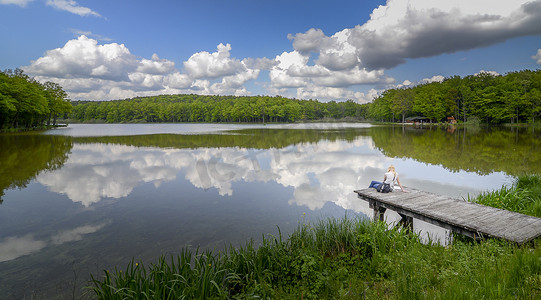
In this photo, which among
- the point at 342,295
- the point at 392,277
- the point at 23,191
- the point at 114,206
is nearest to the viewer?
the point at 342,295

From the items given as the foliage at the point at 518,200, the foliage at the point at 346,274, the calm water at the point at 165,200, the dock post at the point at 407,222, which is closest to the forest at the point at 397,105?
the calm water at the point at 165,200

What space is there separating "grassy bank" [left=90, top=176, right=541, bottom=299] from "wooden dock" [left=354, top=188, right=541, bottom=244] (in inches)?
16.4

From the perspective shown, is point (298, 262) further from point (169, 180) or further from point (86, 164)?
point (86, 164)

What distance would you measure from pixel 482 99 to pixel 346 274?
94.2 m

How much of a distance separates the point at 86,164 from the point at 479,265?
21.4m

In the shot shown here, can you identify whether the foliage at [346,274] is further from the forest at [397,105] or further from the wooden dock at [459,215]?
the forest at [397,105]

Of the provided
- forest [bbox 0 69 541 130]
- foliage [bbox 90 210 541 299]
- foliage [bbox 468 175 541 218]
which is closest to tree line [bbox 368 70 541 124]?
forest [bbox 0 69 541 130]

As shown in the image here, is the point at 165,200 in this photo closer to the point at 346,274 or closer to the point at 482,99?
the point at 346,274

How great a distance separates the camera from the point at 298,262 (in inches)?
206

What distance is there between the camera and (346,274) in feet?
17.3

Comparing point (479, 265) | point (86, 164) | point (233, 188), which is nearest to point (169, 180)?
point (233, 188)

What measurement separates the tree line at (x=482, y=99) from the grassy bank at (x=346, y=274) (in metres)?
85.9

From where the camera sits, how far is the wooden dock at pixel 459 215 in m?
6.12

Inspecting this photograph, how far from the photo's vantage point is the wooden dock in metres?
6.12
